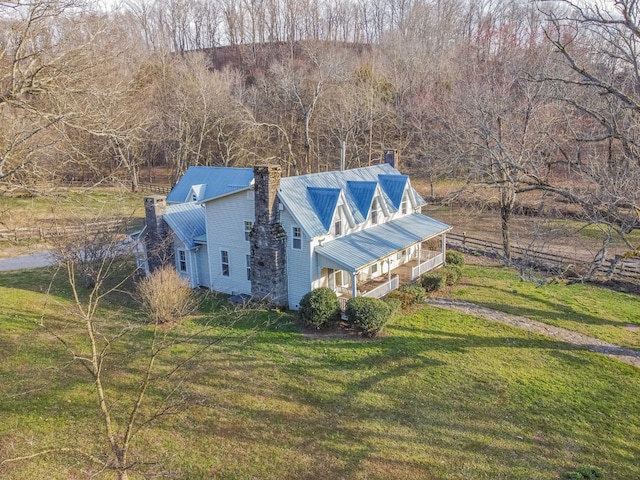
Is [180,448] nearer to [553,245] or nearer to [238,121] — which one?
[553,245]

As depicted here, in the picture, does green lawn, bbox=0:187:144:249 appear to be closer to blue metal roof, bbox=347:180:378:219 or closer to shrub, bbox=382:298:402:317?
blue metal roof, bbox=347:180:378:219

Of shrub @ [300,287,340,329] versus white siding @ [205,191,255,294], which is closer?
shrub @ [300,287,340,329]

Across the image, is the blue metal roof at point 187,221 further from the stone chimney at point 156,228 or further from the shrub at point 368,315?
the shrub at point 368,315

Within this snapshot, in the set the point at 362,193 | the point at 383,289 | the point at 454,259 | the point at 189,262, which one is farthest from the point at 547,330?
the point at 189,262

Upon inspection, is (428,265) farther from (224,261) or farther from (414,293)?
(224,261)

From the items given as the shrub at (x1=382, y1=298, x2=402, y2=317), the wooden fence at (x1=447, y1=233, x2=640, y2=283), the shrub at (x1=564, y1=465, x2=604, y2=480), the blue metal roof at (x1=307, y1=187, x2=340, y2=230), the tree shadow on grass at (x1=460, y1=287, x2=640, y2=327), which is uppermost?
the blue metal roof at (x1=307, y1=187, x2=340, y2=230)

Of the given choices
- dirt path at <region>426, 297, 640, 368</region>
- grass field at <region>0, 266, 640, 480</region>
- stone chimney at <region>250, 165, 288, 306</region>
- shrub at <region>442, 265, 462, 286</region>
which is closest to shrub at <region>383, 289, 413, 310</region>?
grass field at <region>0, 266, 640, 480</region>

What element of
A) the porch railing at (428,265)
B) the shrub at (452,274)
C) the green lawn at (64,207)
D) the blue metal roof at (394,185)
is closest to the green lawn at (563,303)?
the shrub at (452,274)
